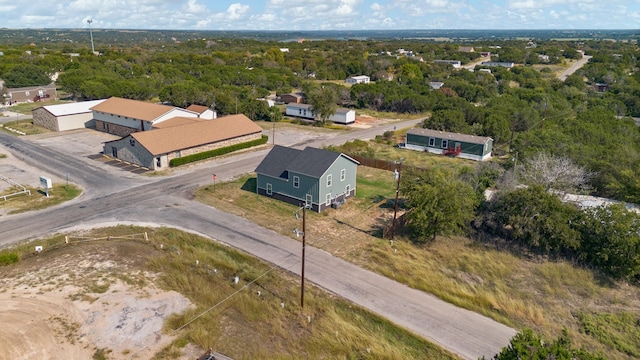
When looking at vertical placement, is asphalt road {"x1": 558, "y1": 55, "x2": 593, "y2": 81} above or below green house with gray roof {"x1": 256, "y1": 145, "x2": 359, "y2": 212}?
above

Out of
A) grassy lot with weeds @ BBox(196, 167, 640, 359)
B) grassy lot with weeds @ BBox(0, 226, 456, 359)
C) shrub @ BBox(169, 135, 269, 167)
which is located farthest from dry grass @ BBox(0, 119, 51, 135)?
grassy lot with weeds @ BBox(196, 167, 640, 359)

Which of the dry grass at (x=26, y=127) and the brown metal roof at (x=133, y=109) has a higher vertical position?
the brown metal roof at (x=133, y=109)

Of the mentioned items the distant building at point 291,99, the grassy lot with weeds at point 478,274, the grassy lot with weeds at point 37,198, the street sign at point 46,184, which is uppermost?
the distant building at point 291,99

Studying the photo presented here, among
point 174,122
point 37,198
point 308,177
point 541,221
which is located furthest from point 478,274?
point 174,122

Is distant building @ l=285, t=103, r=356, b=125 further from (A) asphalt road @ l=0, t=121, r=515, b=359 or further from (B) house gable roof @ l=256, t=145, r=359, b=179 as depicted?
(B) house gable roof @ l=256, t=145, r=359, b=179

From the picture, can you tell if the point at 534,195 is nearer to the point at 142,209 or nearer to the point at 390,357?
the point at 390,357

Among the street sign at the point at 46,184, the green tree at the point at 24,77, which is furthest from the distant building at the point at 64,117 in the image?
the green tree at the point at 24,77

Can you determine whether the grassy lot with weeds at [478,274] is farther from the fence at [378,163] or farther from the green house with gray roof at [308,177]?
the fence at [378,163]
